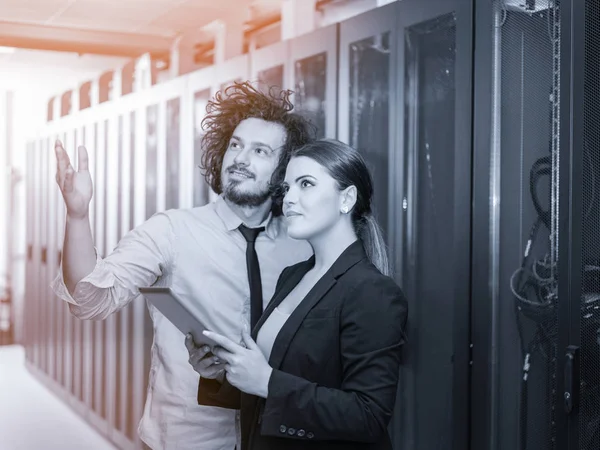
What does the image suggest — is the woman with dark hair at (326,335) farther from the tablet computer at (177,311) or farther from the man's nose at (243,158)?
the man's nose at (243,158)

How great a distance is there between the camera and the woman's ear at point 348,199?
63.0 inches

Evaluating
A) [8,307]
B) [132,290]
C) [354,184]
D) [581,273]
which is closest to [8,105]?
[8,307]

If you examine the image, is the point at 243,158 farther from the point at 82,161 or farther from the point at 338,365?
the point at 338,365

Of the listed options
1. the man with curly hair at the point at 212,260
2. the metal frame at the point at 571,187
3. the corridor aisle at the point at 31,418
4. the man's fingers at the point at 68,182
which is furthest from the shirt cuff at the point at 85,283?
the metal frame at the point at 571,187

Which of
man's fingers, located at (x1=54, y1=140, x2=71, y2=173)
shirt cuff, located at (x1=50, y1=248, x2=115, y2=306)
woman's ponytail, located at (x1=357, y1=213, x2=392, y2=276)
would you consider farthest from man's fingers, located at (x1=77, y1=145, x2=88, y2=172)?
woman's ponytail, located at (x1=357, y1=213, x2=392, y2=276)

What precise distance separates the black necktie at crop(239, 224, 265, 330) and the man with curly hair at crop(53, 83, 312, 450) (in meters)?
0.02

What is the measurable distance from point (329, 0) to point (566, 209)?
5.98ft

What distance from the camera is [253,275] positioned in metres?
1.98

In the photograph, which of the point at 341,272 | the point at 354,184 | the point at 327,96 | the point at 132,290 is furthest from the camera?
the point at 327,96

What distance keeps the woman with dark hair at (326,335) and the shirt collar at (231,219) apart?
392mm

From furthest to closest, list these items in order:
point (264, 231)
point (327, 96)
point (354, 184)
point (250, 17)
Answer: point (250, 17), point (327, 96), point (264, 231), point (354, 184)

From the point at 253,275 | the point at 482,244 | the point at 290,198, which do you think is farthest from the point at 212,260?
the point at 482,244

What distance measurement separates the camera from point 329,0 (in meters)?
3.12

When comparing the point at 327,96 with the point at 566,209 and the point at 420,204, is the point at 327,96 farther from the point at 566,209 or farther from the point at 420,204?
the point at 566,209
